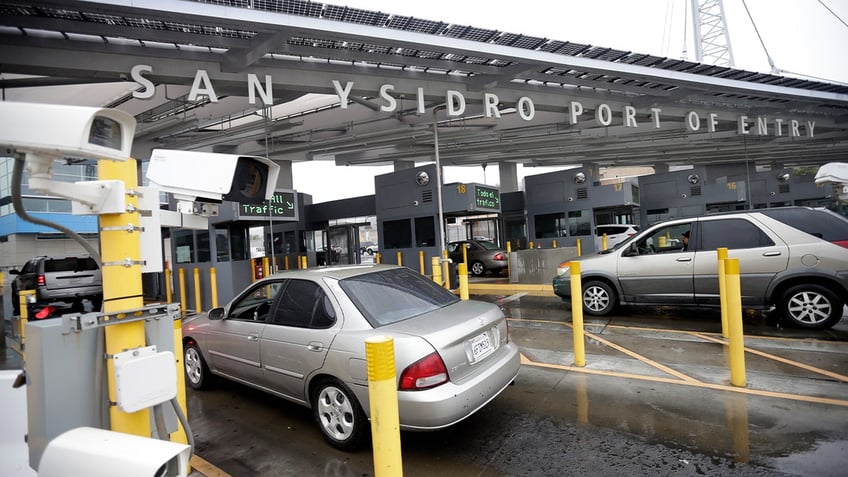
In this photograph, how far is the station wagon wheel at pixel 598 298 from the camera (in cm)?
764

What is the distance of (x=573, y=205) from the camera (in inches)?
683

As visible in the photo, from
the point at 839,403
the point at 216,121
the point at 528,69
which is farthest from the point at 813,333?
the point at 216,121

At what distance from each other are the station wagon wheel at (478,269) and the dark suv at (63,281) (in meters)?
12.0

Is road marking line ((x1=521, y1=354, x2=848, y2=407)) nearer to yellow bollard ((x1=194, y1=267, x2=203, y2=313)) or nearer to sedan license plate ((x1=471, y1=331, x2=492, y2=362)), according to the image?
sedan license plate ((x1=471, y1=331, x2=492, y2=362))

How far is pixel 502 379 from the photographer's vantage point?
3553 millimetres

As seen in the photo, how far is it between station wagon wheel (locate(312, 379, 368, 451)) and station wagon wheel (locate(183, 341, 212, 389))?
2104 millimetres

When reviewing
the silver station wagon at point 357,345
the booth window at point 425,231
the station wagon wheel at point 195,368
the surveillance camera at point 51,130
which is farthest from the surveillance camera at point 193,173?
the booth window at point 425,231

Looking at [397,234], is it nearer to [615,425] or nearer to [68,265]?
[68,265]

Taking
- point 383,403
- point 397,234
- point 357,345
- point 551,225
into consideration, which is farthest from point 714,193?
point 383,403

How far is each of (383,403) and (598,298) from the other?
6619 mm

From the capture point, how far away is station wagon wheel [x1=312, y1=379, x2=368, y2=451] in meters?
3.21

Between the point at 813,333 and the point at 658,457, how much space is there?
4.82 m

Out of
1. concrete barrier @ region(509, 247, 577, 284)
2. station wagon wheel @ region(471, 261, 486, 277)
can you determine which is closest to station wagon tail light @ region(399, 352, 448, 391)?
concrete barrier @ region(509, 247, 577, 284)

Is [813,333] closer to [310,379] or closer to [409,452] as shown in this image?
[409,452]
